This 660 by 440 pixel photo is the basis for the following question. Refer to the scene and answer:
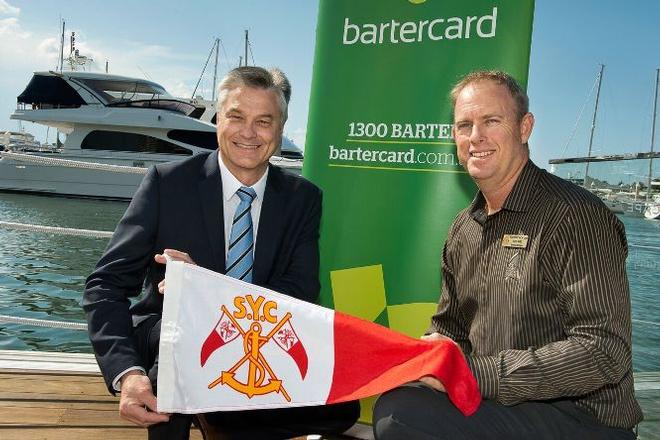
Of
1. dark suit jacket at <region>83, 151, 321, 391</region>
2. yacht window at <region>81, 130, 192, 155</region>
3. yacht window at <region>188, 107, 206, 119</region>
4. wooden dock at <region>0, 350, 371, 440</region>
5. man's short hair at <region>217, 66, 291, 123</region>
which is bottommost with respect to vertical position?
wooden dock at <region>0, 350, 371, 440</region>

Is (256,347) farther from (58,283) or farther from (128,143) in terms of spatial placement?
(128,143)

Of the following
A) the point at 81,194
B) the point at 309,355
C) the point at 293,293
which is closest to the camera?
the point at 309,355

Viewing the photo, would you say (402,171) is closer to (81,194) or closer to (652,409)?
(652,409)

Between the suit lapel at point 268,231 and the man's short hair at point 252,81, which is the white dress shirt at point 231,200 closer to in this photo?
the suit lapel at point 268,231

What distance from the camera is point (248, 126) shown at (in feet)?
5.61

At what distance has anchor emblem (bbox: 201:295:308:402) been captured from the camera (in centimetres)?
133

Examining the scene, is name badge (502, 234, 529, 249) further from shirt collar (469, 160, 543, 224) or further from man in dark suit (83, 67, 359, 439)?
man in dark suit (83, 67, 359, 439)

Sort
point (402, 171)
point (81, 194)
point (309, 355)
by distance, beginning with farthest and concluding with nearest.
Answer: point (81, 194) → point (402, 171) → point (309, 355)

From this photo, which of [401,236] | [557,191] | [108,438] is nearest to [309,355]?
[557,191]

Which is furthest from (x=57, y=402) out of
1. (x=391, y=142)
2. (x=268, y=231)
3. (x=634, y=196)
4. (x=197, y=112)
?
(x=634, y=196)

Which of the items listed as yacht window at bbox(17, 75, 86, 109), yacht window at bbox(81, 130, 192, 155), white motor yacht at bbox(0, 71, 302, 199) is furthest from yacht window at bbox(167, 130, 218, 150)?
yacht window at bbox(17, 75, 86, 109)

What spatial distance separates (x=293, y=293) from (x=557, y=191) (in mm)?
781

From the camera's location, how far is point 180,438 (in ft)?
4.92

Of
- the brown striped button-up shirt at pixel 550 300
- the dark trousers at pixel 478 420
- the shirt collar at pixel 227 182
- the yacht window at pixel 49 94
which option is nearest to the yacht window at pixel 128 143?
the yacht window at pixel 49 94
